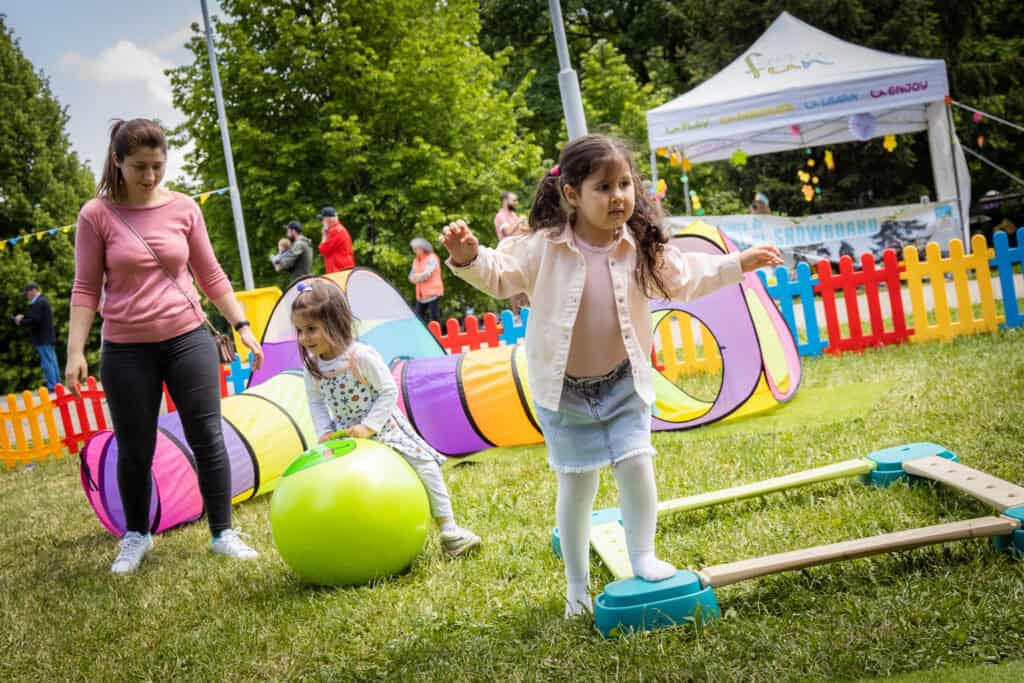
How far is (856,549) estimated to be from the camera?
2684 mm

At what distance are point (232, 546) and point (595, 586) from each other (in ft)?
6.57

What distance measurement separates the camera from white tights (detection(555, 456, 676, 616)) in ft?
9.04

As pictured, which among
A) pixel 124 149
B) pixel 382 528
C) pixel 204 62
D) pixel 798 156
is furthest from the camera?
pixel 798 156

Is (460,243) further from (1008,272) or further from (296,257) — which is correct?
(296,257)

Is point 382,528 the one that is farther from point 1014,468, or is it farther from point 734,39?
point 734,39

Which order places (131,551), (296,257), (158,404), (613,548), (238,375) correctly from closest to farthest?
(613,548) → (158,404) → (131,551) → (238,375) → (296,257)

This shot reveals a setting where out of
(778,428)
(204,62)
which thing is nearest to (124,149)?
(778,428)

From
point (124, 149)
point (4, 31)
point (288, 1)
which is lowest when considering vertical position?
point (124, 149)

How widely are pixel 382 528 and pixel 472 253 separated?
1404 millimetres

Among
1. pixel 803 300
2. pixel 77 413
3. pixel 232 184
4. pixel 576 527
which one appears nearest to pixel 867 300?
pixel 803 300

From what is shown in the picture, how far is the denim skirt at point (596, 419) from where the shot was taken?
2783 mm

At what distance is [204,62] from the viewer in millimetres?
19109

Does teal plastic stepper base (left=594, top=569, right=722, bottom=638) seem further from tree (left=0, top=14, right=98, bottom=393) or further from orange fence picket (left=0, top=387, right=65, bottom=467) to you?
tree (left=0, top=14, right=98, bottom=393)

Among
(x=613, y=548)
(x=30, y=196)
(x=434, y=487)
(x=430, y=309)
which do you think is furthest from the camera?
(x=30, y=196)
